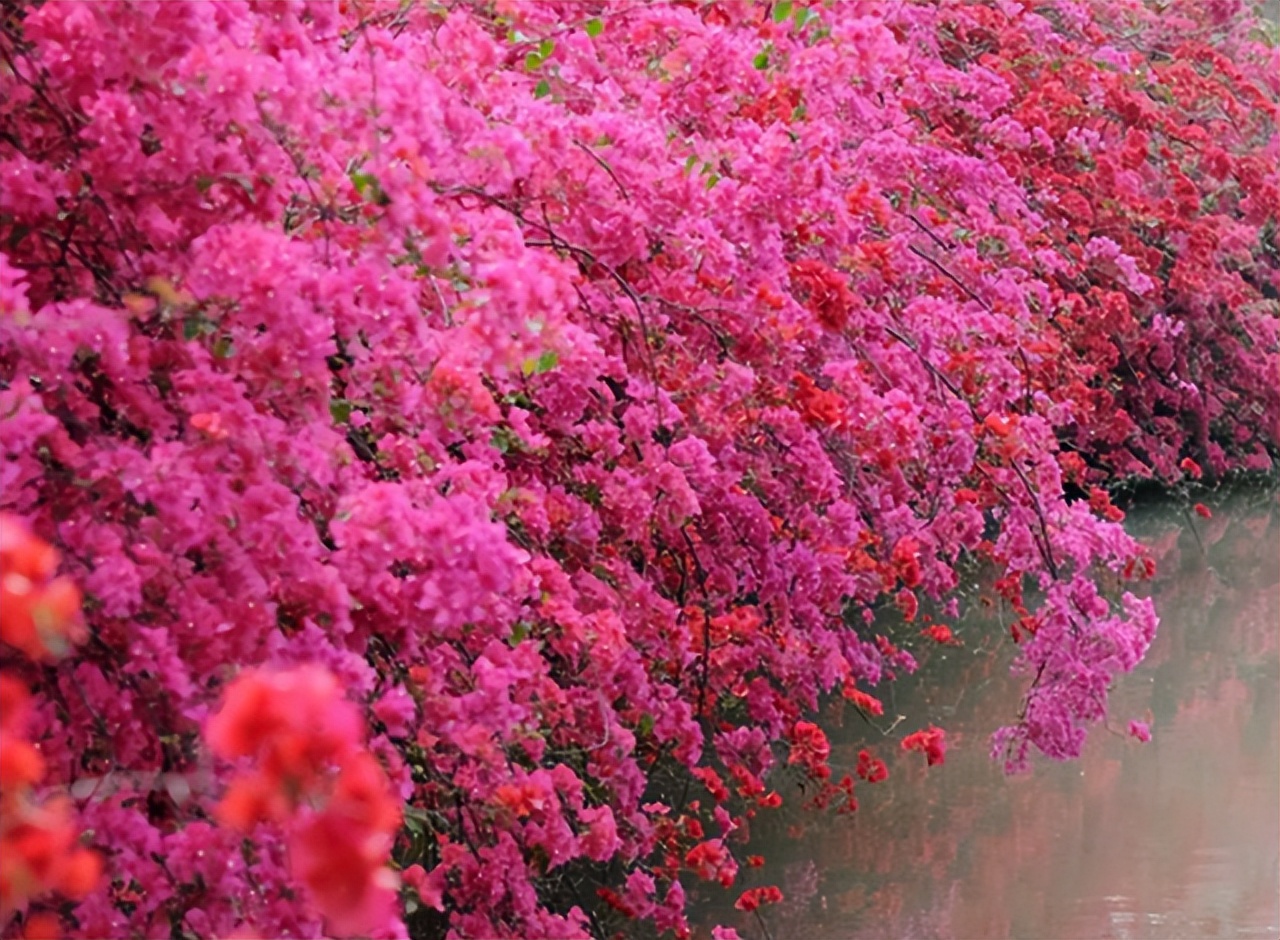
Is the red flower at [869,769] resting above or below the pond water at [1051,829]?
above

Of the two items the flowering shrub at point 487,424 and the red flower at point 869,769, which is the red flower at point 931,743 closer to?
the flowering shrub at point 487,424

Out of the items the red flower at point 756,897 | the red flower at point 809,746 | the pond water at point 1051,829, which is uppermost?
the red flower at point 809,746

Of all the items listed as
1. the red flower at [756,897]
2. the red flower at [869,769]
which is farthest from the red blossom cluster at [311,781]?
the red flower at [869,769]

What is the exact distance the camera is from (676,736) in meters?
4.61

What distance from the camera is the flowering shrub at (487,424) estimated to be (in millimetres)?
2510

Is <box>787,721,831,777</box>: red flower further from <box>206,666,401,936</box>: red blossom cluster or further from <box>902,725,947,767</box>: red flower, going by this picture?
<box>206,666,401,936</box>: red blossom cluster

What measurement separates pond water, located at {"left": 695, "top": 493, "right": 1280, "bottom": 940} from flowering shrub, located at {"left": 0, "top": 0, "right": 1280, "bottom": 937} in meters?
0.41

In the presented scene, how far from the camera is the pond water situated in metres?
5.34

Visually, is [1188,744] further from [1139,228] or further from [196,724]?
[196,724]

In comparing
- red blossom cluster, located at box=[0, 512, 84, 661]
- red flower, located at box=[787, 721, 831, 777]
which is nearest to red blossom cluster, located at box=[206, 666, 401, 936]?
red blossom cluster, located at box=[0, 512, 84, 661]

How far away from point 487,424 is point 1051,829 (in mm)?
3197

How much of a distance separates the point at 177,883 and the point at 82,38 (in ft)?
3.65

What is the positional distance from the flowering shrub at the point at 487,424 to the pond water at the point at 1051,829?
1.34 feet

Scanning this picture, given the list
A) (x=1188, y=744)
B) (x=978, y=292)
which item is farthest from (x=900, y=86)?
(x=1188, y=744)
